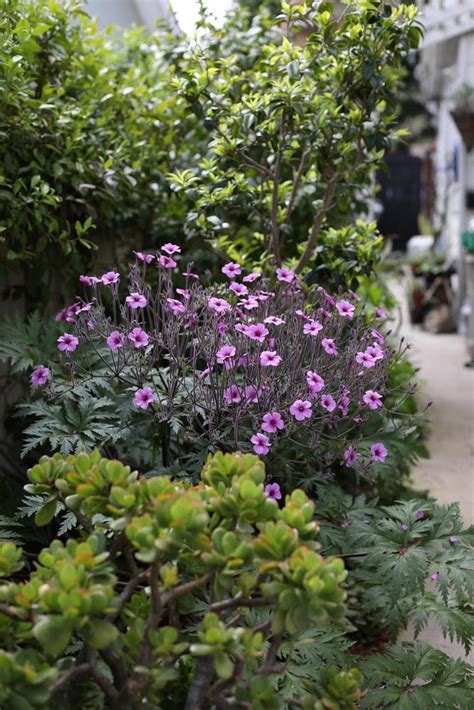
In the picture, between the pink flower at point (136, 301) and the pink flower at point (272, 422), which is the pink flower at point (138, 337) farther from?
the pink flower at point (272, 422)

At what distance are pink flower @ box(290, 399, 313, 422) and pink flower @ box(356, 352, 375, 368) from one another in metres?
0.23

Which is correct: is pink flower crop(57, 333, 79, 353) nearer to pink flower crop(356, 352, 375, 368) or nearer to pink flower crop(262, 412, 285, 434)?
pink flower crop(262, 412, 285, 434)

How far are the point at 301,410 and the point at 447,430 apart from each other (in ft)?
11.5

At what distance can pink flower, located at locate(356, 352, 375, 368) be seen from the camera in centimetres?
243

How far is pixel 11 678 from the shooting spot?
1442 millimetres

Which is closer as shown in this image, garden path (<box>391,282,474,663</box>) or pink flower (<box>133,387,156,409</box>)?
pink flower (<box>133,387,156,409</box>)

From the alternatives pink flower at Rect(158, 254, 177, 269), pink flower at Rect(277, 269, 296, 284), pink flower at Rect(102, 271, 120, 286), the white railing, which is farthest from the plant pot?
pink flower at Rect(102, 271, 120, 286)

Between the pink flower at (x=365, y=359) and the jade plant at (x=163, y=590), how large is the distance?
0.76m

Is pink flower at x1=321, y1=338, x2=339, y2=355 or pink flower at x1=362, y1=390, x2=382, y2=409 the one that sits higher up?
pink flower at x1=321, y1=338, x2=339, y2=355

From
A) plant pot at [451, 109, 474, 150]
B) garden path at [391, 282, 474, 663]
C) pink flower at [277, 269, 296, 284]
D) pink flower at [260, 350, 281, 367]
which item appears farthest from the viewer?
plant pot at [451, 109, 474, 150]

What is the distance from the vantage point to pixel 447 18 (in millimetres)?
10180

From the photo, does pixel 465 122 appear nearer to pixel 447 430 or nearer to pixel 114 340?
pixel 447 430

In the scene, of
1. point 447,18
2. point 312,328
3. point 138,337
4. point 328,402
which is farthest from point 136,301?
point 447,18

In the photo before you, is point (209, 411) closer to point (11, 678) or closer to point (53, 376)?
point (53, 376)
